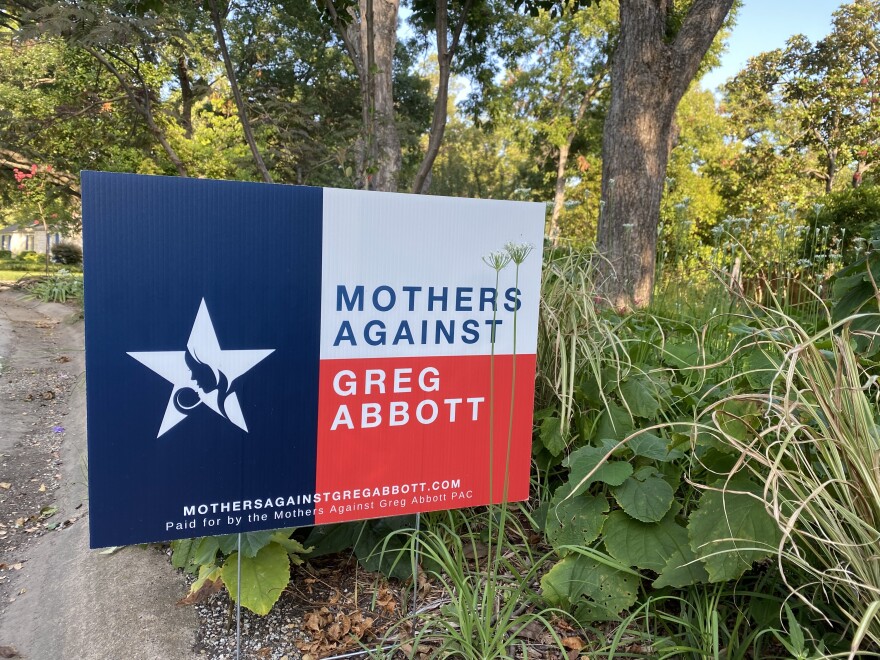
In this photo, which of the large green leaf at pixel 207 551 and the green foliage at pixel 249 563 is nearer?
the green foliage at pixel 249 563

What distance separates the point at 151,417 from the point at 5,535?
191 cm

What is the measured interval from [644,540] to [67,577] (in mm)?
2167

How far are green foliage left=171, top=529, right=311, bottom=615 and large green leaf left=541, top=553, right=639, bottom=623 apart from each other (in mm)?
860

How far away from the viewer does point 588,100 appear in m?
21.0

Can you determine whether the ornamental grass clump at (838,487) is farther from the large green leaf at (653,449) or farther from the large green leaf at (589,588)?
the large green leaf at (589,588)

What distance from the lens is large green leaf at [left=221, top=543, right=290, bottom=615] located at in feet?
5.95

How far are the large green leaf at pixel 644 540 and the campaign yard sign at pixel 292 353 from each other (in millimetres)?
344

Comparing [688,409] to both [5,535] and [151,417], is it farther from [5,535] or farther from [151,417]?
[5,535]

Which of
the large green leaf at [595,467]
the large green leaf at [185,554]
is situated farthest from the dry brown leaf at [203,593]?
the large green leaf at [595,467]

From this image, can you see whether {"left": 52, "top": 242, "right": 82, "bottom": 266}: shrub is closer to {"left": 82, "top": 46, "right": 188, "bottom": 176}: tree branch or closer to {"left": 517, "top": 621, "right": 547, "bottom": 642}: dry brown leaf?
{"left": 82, "top": 46, "right": 188, "bottom": 176}: tree branch

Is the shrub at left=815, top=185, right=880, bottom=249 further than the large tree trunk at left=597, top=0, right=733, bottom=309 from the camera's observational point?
Yes

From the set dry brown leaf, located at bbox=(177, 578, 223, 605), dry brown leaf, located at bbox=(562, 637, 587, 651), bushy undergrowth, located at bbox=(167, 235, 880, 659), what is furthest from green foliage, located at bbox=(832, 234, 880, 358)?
dry brown leaf, located at bbox=(177, 578, 223, 605)

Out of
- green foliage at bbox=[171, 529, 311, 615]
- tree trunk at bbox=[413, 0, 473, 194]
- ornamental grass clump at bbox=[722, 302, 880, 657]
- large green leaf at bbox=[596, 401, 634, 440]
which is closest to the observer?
ornamental grass clump at bbox=[722, 302, 880, 657]

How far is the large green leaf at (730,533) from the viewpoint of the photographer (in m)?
1.48
